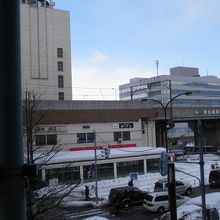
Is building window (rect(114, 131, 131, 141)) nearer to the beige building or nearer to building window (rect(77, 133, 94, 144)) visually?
the beige building

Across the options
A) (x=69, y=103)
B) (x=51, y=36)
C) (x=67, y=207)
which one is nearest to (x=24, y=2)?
(x=51, y=36)

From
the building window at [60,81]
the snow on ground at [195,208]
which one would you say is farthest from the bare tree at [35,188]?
the building window at [60,81]

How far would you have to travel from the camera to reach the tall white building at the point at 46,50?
73.6 meters

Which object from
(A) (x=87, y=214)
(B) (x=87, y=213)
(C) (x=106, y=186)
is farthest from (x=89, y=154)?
→ (A) (x=87, y=214)

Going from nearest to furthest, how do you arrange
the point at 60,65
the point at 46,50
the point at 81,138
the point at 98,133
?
the point at 81,138 < the point at 98,133 < the point at 46,50 < the point at 60,65

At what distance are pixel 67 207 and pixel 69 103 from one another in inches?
995

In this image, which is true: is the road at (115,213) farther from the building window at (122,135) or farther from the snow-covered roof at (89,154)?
the building window at (122,135)

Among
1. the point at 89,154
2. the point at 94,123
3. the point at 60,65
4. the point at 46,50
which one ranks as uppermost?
the point at 46,50

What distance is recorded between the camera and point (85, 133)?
5544 cm

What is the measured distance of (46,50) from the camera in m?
75.4

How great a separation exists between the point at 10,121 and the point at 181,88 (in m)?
135

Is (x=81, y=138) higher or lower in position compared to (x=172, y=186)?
higher

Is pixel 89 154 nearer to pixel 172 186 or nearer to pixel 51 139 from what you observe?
pixel 51 139

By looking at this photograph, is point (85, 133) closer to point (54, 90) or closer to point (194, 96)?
point (54, 90)
